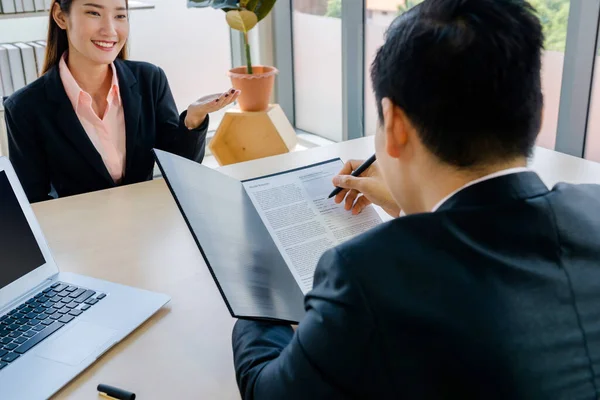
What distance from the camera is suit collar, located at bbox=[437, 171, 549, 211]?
0.70 m

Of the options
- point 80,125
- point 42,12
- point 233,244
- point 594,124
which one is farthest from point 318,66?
point 233,244

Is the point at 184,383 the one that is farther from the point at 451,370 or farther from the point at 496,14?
the point at 496,14

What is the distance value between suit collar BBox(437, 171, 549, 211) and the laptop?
0.63 metres

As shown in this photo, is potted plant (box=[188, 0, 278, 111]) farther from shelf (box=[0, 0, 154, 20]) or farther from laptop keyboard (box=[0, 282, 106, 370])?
laptop keyboard (box=[0, 282, 106, 370])

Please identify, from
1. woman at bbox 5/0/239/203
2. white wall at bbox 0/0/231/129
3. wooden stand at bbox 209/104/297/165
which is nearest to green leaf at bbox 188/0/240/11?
wooden stand at bbox 209/104/297/165

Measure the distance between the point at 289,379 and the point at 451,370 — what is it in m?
0.18

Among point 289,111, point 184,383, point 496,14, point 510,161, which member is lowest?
point 289,111

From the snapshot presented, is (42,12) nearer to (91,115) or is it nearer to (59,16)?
(59,16)

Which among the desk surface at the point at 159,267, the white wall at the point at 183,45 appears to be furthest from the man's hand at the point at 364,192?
the white wall at the point at 183,45

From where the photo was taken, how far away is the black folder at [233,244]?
987 millimetres

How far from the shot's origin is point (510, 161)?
73 centimetres

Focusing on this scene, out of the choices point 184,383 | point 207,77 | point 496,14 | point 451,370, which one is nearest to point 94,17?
point 184,383

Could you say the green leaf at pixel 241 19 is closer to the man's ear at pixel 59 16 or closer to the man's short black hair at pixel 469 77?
the man's ear at pixel 59 16

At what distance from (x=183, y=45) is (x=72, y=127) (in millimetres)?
1864
